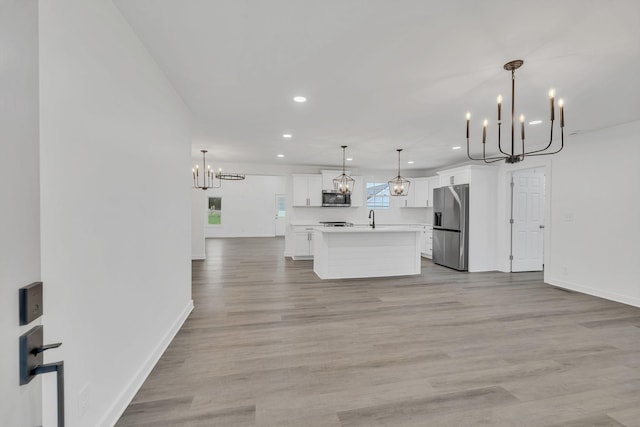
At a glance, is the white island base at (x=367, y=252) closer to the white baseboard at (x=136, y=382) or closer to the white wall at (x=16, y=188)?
the white baseboard at (x=136, y=382)

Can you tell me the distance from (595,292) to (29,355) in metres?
6.32

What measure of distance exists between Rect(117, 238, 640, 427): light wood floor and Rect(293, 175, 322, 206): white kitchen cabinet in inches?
146

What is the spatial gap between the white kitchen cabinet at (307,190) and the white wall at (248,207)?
553 cm

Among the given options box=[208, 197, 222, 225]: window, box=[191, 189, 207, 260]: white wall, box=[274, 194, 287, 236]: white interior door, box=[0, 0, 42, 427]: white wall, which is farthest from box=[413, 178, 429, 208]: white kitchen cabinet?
box=[208, 197, 222, 225]: window

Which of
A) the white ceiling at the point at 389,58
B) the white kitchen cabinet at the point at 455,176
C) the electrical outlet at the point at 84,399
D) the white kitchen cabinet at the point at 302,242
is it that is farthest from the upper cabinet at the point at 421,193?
the electrical outlet at the point at 84,399

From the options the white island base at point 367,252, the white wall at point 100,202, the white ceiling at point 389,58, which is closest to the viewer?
the white wall at point 100,202

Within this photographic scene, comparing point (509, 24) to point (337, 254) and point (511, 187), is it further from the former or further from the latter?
point (511, 187)

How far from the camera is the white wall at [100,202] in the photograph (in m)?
1.24

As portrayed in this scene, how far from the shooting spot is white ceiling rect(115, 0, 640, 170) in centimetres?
181

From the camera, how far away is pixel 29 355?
0.69 m

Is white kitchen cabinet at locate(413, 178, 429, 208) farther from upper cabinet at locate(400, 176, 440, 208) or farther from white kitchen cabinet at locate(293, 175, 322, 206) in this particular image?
white kitchen cabinet at locate(293, 175, 322, 206)

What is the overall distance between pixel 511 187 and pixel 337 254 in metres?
4.04

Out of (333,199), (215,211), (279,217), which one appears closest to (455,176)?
(333,199)

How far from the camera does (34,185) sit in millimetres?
731
